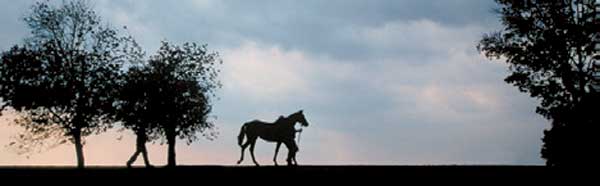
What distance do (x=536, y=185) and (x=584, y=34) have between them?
66.5 ft

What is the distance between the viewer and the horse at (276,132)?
25500 mm

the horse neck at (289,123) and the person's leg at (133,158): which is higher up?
the horse neck at (289,123)

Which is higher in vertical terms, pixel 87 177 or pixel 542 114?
pixel 542 114

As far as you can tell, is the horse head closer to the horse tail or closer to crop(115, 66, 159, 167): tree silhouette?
the horse tail

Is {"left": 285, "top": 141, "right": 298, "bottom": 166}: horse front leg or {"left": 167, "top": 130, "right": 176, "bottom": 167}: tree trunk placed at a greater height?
{"left": 167, "top": 130, "right": 176, "bottom": 167}: tree trunk

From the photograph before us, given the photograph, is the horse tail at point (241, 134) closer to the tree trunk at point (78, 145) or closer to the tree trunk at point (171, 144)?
the tree trunk at point (171, 144)

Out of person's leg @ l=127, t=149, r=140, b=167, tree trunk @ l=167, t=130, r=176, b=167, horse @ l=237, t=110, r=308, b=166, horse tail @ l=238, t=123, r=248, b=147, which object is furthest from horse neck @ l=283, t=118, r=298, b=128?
tree trunk @ l=167, t=130, r=176, b=167

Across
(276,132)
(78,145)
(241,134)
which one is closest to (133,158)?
(241,134)

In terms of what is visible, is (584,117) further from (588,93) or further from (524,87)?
(524,87)

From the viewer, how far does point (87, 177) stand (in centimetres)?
1444

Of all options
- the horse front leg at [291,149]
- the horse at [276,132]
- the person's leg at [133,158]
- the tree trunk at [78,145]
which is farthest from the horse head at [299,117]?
the tree trunk at [78,145]

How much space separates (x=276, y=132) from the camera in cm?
2605

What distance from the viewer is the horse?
25.5m

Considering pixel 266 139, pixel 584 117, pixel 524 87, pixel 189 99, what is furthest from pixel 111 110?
pixel 584 117
